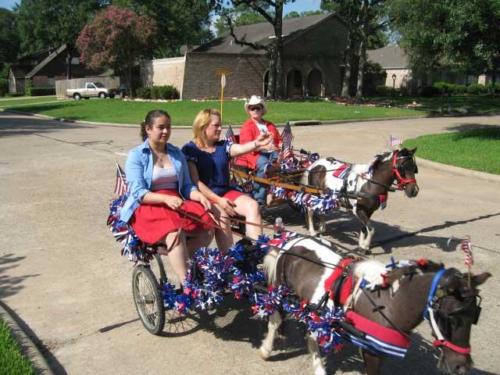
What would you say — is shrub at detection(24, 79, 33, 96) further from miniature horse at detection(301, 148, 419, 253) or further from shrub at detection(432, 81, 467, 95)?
miniature horse at detection(301, 148, 419, 253)

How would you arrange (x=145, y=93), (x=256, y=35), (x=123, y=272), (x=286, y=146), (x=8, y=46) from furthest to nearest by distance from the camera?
1. (x=8, y=46)
2. (x=256, y=35)
3. (x=145, y=93)
4. (x=286, y=146)
5. (x=123, y=272)

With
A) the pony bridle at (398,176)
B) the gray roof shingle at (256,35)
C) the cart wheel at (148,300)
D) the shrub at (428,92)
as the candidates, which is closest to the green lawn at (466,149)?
the pony bridle at (398,176)

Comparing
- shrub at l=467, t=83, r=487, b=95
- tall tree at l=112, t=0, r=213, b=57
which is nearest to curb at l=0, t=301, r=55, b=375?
tall tree at l=112, t=0, r=213, b=57

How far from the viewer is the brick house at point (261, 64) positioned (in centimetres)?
4391

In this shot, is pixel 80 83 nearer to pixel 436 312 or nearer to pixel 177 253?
pixel 177 253

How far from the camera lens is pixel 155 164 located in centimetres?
481

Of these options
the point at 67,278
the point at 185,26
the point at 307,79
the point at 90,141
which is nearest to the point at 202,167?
the point at 67,278

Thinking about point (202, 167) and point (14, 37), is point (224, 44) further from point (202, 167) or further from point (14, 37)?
point (14, 37)

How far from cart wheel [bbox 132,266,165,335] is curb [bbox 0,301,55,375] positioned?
0.92 meters

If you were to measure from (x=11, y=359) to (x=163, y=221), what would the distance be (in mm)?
1580

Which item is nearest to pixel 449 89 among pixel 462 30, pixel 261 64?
pixel 261 64

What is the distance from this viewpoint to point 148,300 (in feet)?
15.3

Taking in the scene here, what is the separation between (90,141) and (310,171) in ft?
42.5

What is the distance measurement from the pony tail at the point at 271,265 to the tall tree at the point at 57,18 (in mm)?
68003
